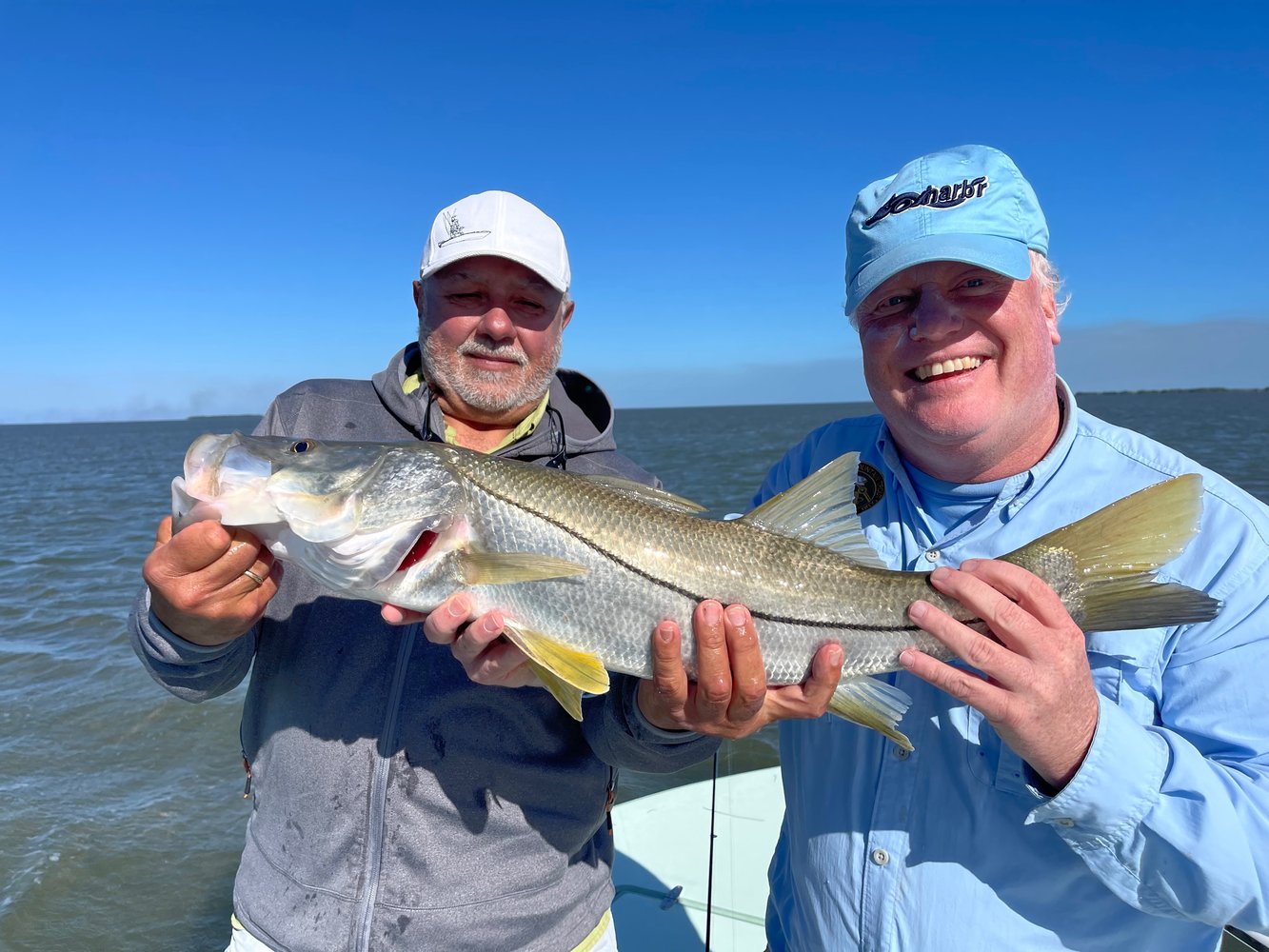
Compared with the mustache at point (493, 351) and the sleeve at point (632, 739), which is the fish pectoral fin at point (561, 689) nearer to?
the sleeve at point (632, 739)

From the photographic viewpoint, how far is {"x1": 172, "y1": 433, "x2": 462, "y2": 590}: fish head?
255 cm

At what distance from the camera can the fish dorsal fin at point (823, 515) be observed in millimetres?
2857

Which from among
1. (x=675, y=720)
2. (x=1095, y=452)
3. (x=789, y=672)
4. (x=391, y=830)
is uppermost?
(x=1095, y=452)

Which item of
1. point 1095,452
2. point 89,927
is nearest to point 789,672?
point 1095,452

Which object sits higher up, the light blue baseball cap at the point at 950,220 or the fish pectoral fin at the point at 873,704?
the light blue baseball cap at the point at 950,220

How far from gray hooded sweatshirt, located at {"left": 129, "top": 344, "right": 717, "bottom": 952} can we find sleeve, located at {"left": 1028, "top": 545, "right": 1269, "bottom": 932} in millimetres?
1356

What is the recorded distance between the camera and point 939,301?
2568mm

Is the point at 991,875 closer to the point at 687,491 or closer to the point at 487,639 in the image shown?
the point at 487,639

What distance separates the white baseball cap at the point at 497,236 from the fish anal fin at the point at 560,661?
5.23 ft

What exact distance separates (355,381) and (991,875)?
3256mm

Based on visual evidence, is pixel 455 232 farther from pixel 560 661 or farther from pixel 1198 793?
pixel 1198 793

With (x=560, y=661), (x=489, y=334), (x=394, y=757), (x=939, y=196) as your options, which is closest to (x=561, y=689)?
(x=560, y=661)

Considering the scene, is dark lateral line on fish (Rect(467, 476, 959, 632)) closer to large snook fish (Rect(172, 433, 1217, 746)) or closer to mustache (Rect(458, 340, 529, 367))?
large snook fish (Rect(172, 433, 1217, 746))

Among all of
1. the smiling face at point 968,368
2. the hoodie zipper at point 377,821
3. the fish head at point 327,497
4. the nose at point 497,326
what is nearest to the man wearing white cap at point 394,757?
the hoodie zipper at point 377,821
